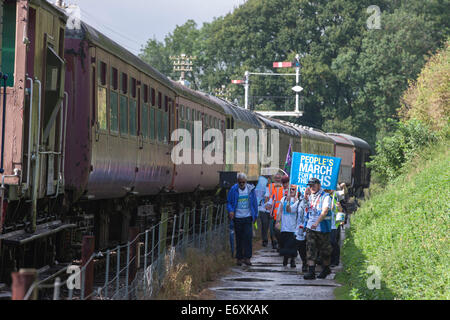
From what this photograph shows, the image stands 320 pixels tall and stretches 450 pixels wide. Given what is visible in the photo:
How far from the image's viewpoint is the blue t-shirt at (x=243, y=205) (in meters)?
17.0

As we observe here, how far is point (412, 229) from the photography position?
15.3 m

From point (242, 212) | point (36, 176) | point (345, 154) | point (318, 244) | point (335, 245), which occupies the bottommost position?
point (335, 245)

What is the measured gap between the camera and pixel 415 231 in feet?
48.5

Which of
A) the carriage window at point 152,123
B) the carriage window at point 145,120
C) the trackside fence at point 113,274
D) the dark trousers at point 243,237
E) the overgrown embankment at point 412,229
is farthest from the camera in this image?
the carriage window at point 152,123

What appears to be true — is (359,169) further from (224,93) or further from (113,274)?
(113,274)

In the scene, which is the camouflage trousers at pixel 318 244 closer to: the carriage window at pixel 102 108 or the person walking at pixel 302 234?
the person walking at pixel 302 234

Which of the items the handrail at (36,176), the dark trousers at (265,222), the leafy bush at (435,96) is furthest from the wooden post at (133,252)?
the leafy bush at (435,96)

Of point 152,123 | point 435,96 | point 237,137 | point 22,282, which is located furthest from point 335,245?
point 435,96

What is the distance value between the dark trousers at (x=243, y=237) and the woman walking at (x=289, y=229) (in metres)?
0.61

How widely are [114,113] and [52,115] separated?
3.33m

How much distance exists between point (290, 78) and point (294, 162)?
57286 mm

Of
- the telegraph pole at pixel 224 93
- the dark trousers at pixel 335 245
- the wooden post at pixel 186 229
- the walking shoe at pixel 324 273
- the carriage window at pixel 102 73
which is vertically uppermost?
Result: the telegraph pole at pixel 224 93

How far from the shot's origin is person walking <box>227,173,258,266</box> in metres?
16.9
